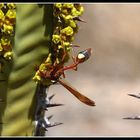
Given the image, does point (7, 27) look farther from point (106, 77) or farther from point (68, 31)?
point (106, 77)

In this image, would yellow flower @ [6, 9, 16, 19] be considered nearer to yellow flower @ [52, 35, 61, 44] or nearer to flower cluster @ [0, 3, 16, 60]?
flower cluster @ [0, 3, 16, 60]

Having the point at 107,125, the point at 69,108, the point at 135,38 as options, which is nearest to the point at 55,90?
the point at 69,108

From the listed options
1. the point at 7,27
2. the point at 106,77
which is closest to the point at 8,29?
the point at 7,27

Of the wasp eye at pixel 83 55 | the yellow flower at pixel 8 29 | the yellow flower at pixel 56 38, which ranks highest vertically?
the yellow flower at pixel 8 29

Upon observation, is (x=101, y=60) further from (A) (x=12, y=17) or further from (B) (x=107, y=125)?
(A) (x=12, y=17)

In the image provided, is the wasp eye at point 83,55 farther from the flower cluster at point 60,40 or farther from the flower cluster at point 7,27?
the flower cluster at point 7,27

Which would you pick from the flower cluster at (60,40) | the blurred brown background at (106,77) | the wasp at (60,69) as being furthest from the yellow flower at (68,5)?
the blurred brown background at (106,77)
